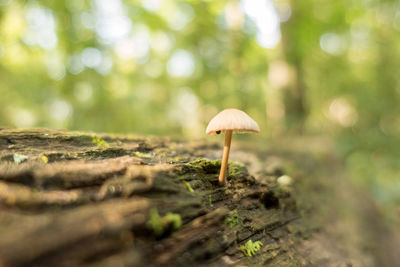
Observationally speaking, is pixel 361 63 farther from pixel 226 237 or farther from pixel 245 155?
pixel 226 237

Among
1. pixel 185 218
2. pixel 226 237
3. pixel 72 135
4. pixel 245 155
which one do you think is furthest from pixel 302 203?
→ pixel 72 135

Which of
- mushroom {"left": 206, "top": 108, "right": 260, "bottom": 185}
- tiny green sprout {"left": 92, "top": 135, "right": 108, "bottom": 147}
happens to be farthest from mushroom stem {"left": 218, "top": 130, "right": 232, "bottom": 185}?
tiny green sprout {"left": 92, "top": 135, "right": 108, "bottom": 147}

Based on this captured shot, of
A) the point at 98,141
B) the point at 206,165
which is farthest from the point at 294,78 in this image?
the point at 98,141

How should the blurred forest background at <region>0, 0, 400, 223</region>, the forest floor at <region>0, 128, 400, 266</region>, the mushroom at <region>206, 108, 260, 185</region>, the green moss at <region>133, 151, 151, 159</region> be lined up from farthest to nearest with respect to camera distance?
1. the blurred forest background at <region>0, 0, 400, 223</region>
2. the green moss at <region>133, 151, 151, 159</region>
3. the mushroom at <region>206, 108, 260, 185</region>
4. the forest floor at <region>0, 128, 400, 266</region>

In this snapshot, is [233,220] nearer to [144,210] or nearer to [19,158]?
[144,210]

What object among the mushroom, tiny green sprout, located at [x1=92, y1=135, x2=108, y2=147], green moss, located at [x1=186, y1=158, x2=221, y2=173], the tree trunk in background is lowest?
green moss, located at [x1=186, y1=158, x2=221, y2=173]

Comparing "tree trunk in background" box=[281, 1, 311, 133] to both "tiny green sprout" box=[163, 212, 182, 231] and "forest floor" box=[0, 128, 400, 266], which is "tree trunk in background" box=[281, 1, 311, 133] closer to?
"forest floor" box=[0, 128, 400, 266]
